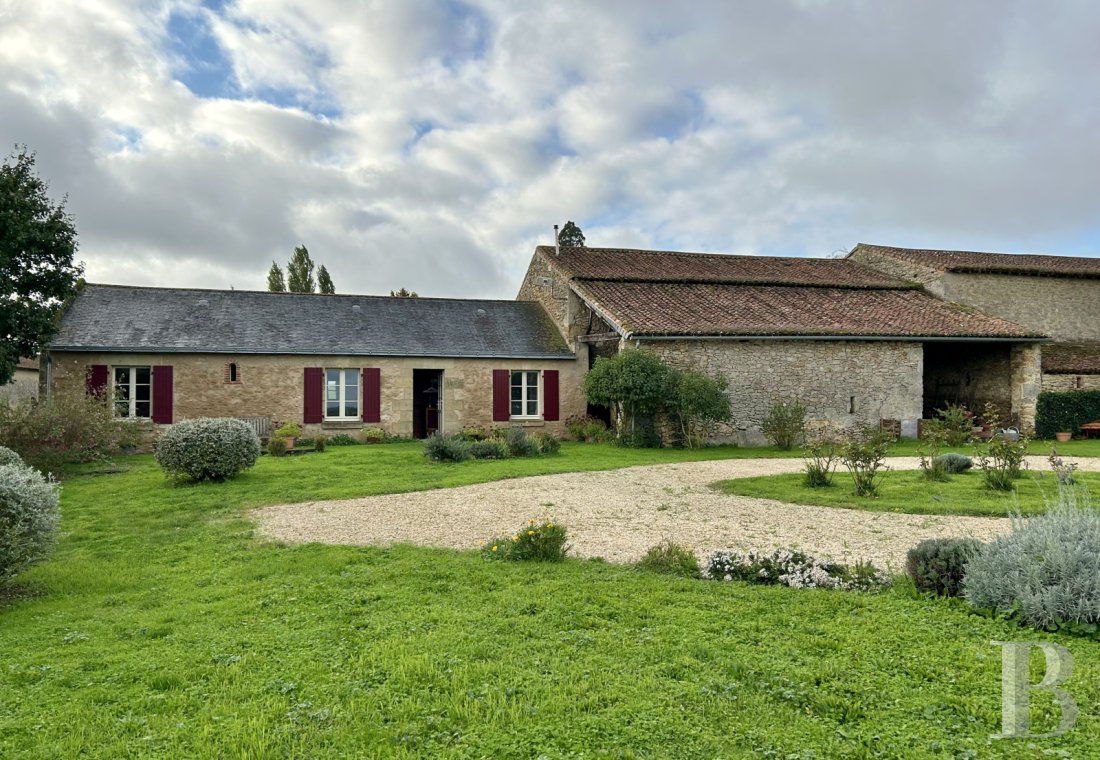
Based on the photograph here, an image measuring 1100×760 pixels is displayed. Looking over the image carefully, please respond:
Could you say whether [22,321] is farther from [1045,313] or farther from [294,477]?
[1045,313]

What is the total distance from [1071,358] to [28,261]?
2691cm

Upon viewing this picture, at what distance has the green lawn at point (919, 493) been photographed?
8039 millimetres

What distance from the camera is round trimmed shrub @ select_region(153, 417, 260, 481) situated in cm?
1019

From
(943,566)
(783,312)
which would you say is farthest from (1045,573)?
(783,312)

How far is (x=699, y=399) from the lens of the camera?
14.9 m

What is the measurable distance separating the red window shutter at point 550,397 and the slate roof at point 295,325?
2.06 feet

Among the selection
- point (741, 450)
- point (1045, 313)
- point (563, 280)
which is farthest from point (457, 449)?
point (1045, 313)

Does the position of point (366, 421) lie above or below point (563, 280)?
below

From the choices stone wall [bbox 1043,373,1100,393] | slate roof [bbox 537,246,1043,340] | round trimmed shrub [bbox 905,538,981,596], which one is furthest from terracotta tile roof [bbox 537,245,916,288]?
round trimmed shrub [bbox 905,538,981,596]

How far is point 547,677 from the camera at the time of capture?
344cm

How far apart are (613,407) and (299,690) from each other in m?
14.2

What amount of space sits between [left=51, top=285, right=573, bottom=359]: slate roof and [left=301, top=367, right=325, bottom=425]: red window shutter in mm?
561

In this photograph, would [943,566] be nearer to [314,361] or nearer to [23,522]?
[23,522]

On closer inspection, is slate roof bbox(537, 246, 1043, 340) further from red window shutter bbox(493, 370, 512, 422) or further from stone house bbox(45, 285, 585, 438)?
red window shutter bbox(493, 370, 512, 422)
